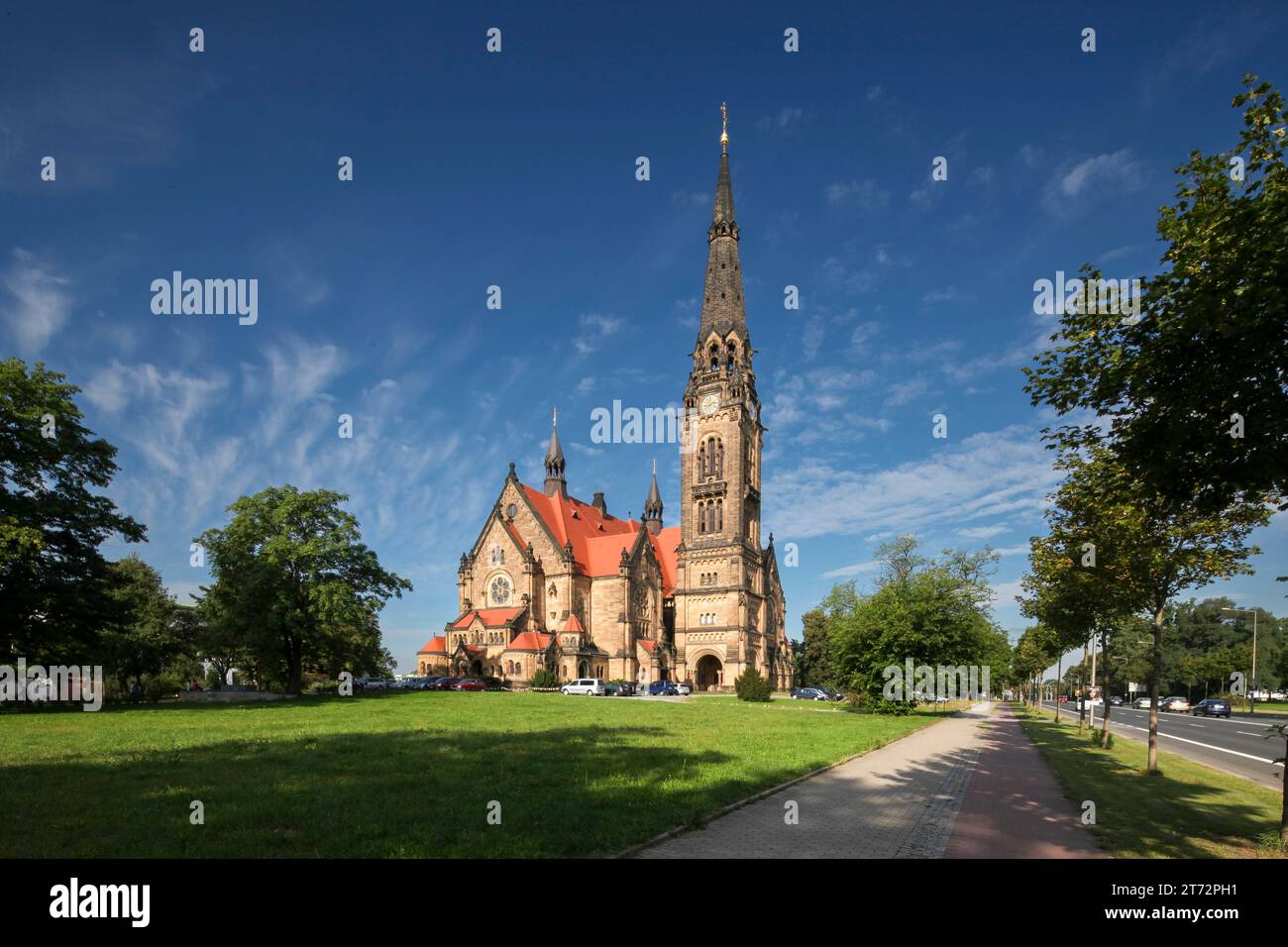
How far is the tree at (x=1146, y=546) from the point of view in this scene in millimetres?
15141

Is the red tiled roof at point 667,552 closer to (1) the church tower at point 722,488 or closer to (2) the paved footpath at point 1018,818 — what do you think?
(1) the church tower at point 722,488

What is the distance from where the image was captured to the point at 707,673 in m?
65.6

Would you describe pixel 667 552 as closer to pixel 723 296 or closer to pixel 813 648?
pixel 813 648

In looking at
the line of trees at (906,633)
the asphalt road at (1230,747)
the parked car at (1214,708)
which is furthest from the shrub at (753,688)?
the parked car at (1214,708)

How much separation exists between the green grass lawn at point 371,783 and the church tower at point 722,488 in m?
40.3

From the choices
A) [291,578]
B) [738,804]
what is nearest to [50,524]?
[291,578]

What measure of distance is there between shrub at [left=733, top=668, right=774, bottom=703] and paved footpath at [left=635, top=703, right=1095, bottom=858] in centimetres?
3077

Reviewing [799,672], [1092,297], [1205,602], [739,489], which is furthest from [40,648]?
[1205,602]

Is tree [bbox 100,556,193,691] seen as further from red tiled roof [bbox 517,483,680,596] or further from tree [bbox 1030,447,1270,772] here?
tree [bbox 1030,447,1270,772]

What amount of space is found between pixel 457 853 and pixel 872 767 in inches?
438

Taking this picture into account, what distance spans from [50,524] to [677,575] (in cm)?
4998

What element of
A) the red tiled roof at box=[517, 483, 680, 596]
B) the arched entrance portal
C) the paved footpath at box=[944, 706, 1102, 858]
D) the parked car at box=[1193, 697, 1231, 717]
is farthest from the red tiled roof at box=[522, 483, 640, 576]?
→ the paved footpath at box=[944, 706, 1102, 858]

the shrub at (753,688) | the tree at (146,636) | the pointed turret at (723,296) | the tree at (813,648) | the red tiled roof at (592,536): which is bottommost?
the tree at (813,648)
